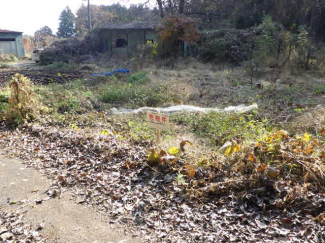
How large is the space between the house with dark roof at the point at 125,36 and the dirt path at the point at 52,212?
52.9 ft

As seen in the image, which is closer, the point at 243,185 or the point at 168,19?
the point at 243,185

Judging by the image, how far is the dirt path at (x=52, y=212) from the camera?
2730mm

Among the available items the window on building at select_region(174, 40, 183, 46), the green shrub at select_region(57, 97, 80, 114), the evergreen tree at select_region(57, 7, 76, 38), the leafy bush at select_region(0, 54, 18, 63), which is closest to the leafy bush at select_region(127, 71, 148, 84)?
the green shrub at select_region(57, 97, 80, 114)

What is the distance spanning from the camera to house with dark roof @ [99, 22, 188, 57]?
2038 cm

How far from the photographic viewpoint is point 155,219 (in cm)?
292

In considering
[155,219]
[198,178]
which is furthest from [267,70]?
[155,219]

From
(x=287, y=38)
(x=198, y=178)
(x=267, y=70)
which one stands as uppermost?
(x=287, y=38)

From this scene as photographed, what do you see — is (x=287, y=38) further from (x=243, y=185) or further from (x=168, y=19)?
(x=243, y=185)

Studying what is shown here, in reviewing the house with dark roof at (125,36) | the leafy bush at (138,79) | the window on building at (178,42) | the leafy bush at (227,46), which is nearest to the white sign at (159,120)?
the leafy bush at (138,79)

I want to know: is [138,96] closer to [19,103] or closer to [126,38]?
[19,103]

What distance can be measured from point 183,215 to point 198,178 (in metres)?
0.65

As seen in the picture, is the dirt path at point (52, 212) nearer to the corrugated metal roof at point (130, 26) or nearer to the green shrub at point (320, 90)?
the green shrub at point (320, 90)

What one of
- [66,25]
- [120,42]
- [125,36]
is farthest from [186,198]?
[66,25]

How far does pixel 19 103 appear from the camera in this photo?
6102 millimetres
